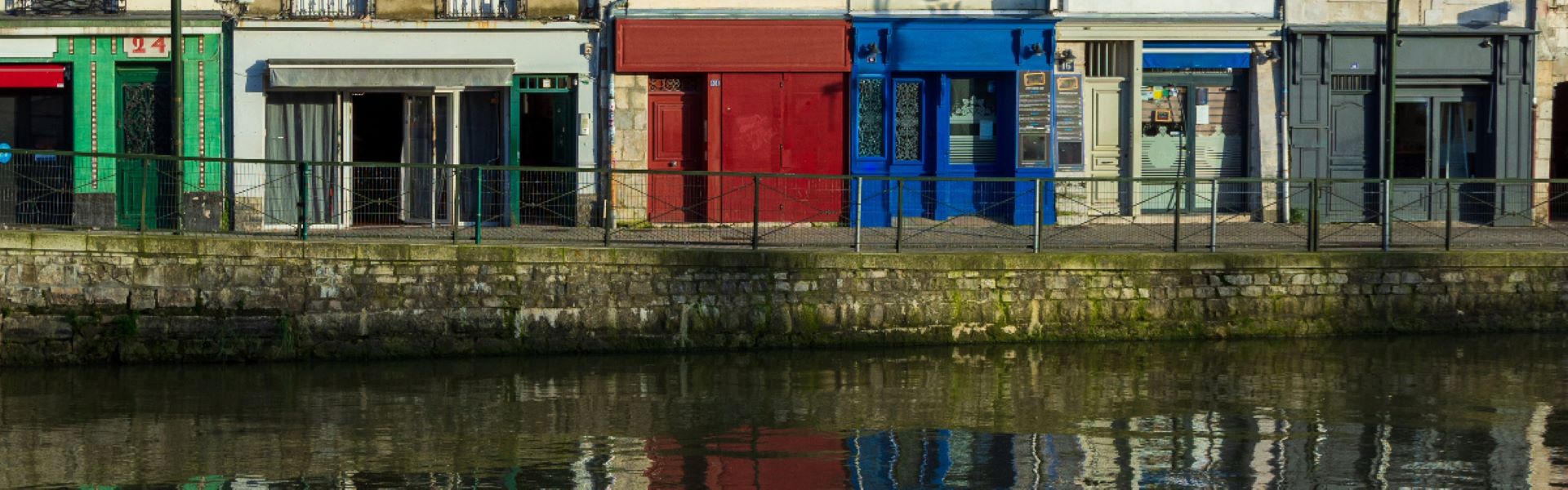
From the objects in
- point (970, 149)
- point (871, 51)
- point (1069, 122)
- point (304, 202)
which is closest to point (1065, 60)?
point (1069, 122)

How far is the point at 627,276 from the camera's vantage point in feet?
69.4

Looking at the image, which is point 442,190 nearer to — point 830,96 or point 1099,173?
point 830,96

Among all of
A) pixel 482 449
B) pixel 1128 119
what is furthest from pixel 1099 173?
pixel 482 449

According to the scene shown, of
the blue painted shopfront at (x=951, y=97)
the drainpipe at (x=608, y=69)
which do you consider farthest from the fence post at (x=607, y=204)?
the blue painted shopfront at (x=951, y=97)

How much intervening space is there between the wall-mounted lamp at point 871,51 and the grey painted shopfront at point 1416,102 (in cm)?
528

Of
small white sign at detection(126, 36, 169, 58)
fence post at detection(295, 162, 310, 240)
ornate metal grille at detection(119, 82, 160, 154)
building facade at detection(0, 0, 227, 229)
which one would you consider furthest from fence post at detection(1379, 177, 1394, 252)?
ornate metal grille at detection(119, 82, 160, 154)

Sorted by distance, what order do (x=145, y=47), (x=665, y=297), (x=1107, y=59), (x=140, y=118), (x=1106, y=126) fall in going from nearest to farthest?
(x=665, y=297), (x=145, y=47), (x=140, y=118), (x=1107, y=59), (x=1106, y=126)

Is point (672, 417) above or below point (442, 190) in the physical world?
below

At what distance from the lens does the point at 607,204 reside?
21.5 meters

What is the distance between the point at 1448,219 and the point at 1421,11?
6601mm

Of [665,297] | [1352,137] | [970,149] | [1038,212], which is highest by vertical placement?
[1352,137]

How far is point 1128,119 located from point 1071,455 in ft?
45.4

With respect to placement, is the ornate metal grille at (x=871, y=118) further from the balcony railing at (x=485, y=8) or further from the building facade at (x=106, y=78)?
the building facade at (x=106, y=78)

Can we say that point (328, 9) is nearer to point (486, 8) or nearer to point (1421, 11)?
point (486, 8)
